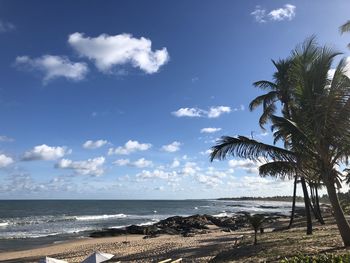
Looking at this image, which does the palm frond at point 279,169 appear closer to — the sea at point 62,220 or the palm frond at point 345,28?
the palm frond at point 345,28

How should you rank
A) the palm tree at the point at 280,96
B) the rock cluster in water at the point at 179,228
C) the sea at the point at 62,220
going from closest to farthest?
the palm tree at the point at 280,96 → the sea at the point at 62,220 → the rock cluster in water at the point at 179,228

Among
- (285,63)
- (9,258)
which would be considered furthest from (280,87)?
(9,258)

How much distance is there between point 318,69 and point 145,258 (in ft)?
38.7

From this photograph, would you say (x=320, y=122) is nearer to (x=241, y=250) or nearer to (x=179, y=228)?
(x=241, y=250)

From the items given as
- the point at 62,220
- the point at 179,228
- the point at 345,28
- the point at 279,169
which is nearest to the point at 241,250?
the point at 279,169

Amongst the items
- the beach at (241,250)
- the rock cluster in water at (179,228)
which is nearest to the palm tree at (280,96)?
the beach at (241,250)

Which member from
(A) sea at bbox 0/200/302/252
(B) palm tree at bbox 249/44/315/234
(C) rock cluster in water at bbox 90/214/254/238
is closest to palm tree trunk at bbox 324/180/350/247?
(B) palm tree at bbox 249/44/315/234

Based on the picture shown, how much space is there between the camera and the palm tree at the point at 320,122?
12172 millimetres

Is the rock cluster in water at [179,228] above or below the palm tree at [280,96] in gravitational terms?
below

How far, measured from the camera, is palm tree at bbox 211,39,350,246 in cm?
1217

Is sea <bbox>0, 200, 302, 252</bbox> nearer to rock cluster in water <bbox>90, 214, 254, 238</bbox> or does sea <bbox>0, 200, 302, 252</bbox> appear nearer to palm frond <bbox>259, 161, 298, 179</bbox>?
rock cluster in water <bbox>90, 214, 254, 238</bbox>

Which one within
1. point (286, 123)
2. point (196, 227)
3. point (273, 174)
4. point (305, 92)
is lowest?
point (196, 227)

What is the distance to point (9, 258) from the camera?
23.5m

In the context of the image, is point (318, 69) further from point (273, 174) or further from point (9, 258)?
point (9, 258)
